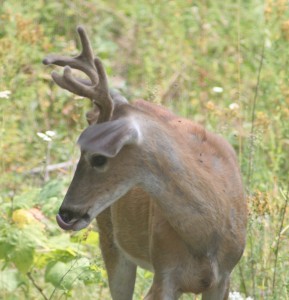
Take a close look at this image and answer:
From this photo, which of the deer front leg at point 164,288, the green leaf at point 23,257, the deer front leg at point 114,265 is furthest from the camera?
the deer front leg at point 114,265

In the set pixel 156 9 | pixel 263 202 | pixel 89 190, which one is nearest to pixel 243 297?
pixel 263 202

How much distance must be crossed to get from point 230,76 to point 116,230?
488 centimetres

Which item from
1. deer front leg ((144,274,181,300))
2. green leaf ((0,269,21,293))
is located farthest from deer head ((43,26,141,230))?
green leaf ((0,269,21,293))

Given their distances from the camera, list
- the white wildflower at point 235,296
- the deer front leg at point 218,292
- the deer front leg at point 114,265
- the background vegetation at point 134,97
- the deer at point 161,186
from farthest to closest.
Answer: the background vegetation at point 134,97, the deer front leg at point 114,265, the white wildflower at point 235,296, the deer front leg at point 218,292, the deer at point 161,186

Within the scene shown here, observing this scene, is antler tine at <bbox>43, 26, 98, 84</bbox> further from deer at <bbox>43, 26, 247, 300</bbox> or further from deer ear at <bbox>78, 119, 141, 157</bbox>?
deer ear at <bbox>78, 119, 141, 157</bbox>

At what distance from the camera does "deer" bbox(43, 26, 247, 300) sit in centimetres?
655

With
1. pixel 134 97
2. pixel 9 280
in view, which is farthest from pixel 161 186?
pixel 134 97

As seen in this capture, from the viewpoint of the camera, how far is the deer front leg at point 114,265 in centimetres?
801

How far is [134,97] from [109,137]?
565 centimetres

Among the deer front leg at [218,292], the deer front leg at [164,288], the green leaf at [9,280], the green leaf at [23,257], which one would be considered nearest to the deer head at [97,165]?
the deer front leg at [164,288]

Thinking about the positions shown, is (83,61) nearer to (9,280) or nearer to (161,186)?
(161,186)

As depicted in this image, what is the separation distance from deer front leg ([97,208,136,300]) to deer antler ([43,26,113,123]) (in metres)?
1.26

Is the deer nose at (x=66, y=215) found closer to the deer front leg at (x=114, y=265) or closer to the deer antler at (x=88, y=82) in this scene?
the deer antler at (x=88, y=82)

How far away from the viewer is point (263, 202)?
780 centimetres
